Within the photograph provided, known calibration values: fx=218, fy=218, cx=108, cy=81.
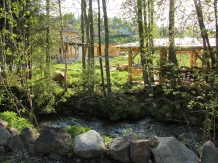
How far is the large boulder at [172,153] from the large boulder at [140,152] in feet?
0.30

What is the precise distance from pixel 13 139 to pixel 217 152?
3.03 m

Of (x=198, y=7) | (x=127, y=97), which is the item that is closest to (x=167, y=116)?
(x=127, y=97)

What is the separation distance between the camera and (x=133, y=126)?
848cm

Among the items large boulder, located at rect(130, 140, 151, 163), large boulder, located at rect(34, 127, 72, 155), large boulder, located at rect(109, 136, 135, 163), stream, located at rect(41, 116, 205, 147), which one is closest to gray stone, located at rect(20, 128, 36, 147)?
large boulder, located at rect(34, 127, 72, 155)

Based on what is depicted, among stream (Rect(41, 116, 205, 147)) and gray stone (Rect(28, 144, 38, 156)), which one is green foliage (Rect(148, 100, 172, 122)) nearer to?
stream (Rect(41, 116, 205, 147))

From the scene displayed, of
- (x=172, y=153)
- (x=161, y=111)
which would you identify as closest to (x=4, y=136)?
(x=172, y=153)

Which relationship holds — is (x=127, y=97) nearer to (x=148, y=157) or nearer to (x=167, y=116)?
(x=167, y=116)

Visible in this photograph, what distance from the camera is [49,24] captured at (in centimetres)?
995

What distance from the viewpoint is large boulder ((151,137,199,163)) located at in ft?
9.43

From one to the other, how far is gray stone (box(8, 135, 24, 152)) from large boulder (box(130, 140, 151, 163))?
1.74m

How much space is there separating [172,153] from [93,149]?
3.60 ft

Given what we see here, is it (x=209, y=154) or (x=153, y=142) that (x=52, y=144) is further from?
(x=209, y=154)

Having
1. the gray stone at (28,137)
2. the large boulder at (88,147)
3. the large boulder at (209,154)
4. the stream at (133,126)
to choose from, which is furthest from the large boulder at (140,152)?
the stream at (133,126)

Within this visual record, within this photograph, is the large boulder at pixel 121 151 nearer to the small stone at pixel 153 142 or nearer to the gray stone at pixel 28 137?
the small stone at pixel 153 142
